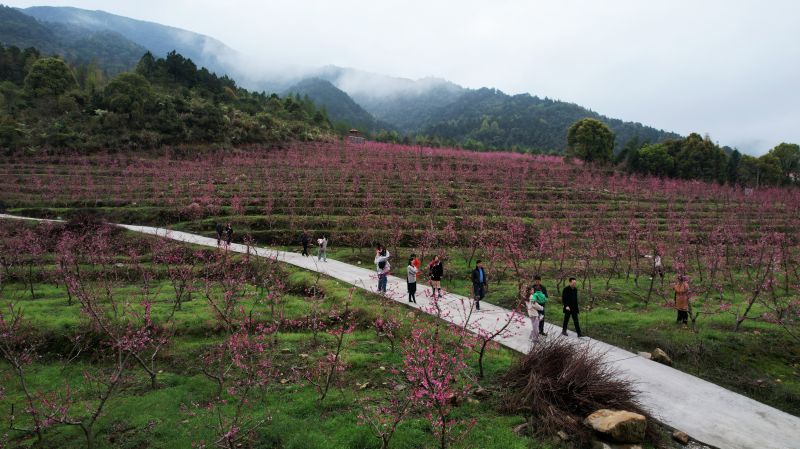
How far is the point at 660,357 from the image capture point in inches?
449

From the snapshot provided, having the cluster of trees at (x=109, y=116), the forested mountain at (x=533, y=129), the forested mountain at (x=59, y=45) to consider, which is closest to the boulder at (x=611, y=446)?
the cluster of trees at (x=109, y=116)

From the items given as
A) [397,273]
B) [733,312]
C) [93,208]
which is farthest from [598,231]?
[93,208]

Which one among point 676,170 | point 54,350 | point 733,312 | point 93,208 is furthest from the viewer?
point 676,170

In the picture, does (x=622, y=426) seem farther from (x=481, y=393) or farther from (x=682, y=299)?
(x=682, y=299)

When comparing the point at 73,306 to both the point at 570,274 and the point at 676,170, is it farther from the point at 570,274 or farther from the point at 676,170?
the point at 676,170

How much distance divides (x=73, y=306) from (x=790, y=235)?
45935 mm

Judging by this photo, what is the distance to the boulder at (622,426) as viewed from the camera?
7.46 m

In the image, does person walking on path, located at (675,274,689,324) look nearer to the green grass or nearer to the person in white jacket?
the person in white jacket

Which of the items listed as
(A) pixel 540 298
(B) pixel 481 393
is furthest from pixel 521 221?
(B) pixel 481 393

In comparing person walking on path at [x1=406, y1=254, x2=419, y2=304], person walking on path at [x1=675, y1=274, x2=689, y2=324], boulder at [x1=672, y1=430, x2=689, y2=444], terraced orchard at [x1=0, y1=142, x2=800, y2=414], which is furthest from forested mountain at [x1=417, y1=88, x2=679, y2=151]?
boulder at [x1=672, y1=430, x2=689, y2=444]

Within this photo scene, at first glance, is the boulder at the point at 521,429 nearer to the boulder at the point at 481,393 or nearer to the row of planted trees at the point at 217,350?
the row of planted trees at the point at 217,350

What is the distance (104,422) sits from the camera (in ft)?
28.6

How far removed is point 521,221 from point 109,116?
200 ft

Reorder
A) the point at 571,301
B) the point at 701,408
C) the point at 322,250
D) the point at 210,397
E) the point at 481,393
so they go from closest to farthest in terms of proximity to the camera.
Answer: the point at 701,408 < the point at 481,393 < the point at 210,397 < the point at 571,301 < the point at 322,250
